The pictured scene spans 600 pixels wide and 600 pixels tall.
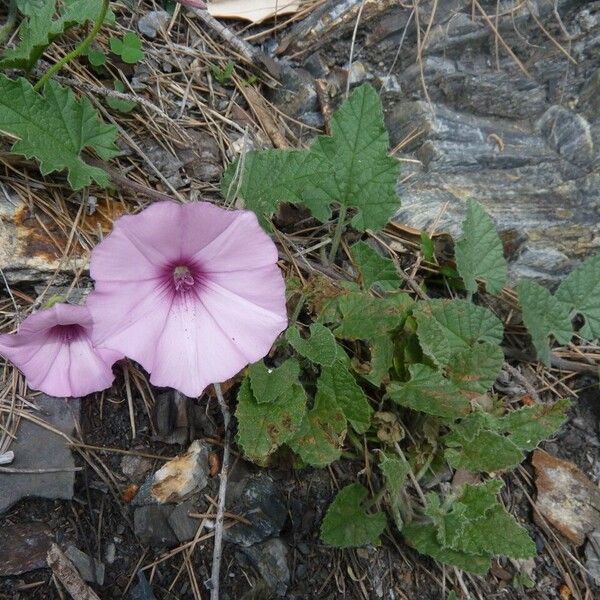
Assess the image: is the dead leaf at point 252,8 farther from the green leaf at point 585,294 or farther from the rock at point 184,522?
the rock at point 184,522

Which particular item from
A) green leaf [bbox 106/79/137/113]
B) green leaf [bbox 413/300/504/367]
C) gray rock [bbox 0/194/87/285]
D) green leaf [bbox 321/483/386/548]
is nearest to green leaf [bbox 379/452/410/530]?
green leaf [bbox 321/483/386/548]

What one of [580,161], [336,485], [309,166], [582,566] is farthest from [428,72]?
[582,566]

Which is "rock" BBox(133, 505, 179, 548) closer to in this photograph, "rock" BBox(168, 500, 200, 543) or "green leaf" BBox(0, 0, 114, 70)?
"rock" BBox(168, 500, 200, 543)

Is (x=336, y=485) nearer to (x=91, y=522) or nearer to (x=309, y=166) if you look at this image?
(x=91, y=522)

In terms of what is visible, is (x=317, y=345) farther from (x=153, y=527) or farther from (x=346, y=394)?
(x=153, y=527)

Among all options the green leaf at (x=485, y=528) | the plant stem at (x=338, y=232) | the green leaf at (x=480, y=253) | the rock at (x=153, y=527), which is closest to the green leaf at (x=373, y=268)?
the plant stem at (x=338, y=232)

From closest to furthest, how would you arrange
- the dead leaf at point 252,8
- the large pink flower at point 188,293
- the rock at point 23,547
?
1. the large pink flower at point 188,293
2. the rock at point 23,547
3. the dead leaf at point 252,8

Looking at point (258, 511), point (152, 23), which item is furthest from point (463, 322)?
point (152, 23)
